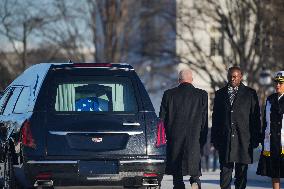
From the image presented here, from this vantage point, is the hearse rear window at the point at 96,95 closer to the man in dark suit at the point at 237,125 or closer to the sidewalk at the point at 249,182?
the man in dark suit at the point at 237,125

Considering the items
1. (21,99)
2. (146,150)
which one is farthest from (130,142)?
(21,99)

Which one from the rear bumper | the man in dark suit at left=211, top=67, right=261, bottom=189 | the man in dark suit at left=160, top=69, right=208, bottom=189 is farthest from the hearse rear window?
the man in dark suit at left=211, top=67, right=261, bottom=189

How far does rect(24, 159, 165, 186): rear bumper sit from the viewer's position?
13.8 meters

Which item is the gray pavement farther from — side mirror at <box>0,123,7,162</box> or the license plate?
the license plate

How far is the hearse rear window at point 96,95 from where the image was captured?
14.3 m

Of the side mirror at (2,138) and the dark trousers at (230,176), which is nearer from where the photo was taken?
the side mirror at (2,138)

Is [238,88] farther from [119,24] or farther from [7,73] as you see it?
[119,24]

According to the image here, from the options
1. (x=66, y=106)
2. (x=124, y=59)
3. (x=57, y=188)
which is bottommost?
(x=57, y=188)

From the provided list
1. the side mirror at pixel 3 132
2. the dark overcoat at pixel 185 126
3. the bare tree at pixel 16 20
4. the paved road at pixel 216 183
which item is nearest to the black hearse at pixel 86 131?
the side mirror at pixel 3 132

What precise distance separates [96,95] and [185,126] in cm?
179

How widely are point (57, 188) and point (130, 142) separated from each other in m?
0.93

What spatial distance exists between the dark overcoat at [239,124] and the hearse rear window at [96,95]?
2.00 m

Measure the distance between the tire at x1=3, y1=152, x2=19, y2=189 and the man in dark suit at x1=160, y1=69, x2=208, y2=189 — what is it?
2035 millimetres

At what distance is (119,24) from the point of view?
208 feet
